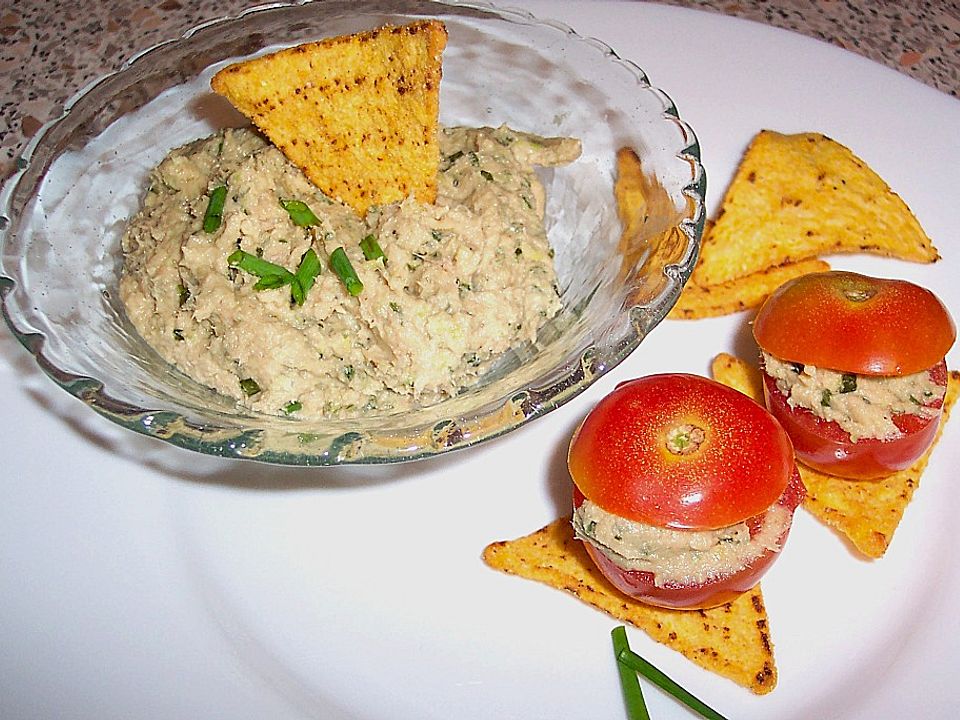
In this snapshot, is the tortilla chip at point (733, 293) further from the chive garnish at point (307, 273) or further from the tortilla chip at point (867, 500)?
the chive garnish at point (307, 273)

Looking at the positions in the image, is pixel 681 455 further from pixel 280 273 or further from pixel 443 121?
pixel 443 121

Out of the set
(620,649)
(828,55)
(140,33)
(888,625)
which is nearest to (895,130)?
(828,55)

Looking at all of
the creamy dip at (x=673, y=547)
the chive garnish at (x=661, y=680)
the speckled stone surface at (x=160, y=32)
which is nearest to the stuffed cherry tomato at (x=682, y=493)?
the creamy dip at (x=673, y=547)

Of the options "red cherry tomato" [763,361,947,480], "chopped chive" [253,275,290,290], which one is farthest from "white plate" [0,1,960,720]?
"chopped chive" [253,275,290,290]

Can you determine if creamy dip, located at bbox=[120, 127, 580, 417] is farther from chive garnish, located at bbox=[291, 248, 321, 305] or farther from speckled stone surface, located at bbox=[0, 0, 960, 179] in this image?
speckled stone surface, located at bbox=[0, 0, 960, 179]

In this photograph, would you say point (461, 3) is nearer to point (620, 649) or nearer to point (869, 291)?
point (869, 291)

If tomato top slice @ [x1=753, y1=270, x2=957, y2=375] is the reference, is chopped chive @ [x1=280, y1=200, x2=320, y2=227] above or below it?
above

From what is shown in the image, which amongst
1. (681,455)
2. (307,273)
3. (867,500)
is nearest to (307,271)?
(307,273)
